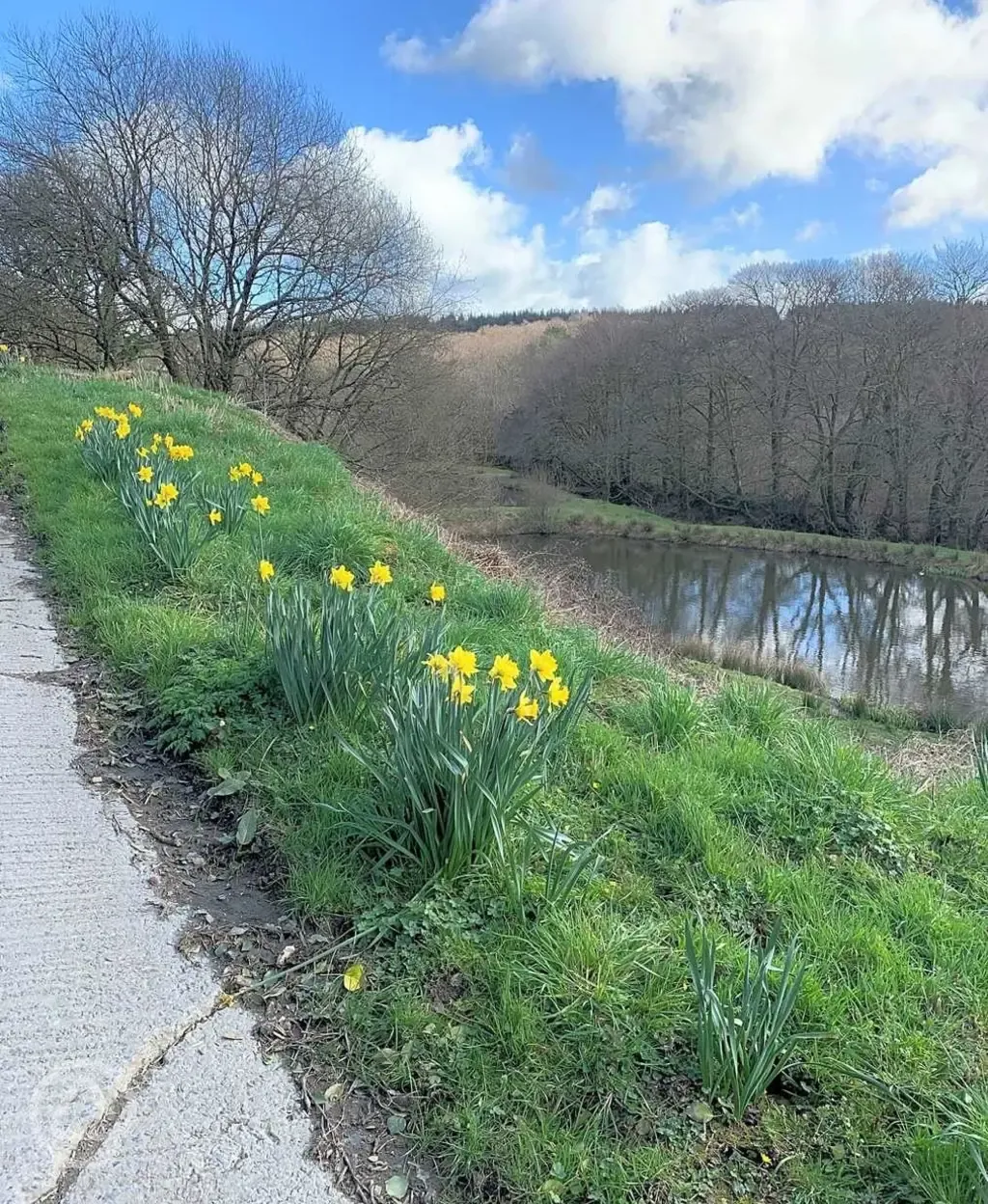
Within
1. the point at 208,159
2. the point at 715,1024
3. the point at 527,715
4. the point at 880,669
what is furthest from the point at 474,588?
the point at 208,159

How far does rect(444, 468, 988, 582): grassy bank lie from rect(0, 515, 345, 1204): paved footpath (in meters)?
26.5

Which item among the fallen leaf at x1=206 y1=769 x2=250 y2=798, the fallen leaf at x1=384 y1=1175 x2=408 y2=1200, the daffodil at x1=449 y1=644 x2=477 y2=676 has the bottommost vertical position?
the fallen leaf at x1=384 y1=1175 x2=408 y2=1200

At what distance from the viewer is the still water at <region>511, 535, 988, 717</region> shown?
17.8m

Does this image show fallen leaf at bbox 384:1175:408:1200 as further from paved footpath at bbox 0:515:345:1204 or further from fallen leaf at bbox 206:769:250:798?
fallen leaf at bbox 206:769:250:798

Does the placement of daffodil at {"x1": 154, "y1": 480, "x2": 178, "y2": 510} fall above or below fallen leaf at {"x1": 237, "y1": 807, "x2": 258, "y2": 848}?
above

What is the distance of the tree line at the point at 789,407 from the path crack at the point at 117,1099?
1668 inches

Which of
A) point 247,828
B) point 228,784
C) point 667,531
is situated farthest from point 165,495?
point 667,531

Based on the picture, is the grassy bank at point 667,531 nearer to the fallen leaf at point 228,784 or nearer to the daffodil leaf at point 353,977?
the fallen leaf at point 228,784

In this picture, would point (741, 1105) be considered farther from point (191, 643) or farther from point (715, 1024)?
point (191, 643)

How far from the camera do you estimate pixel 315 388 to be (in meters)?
21.3

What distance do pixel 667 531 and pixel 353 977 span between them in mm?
40347

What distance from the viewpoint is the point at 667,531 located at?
40812 millimetres

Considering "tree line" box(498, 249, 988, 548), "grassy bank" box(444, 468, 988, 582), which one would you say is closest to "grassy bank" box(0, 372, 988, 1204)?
"grassy bank" box(444, 468, 988, 582)

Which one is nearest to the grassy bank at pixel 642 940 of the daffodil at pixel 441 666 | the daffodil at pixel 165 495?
the daffodil at pixel 441 666
